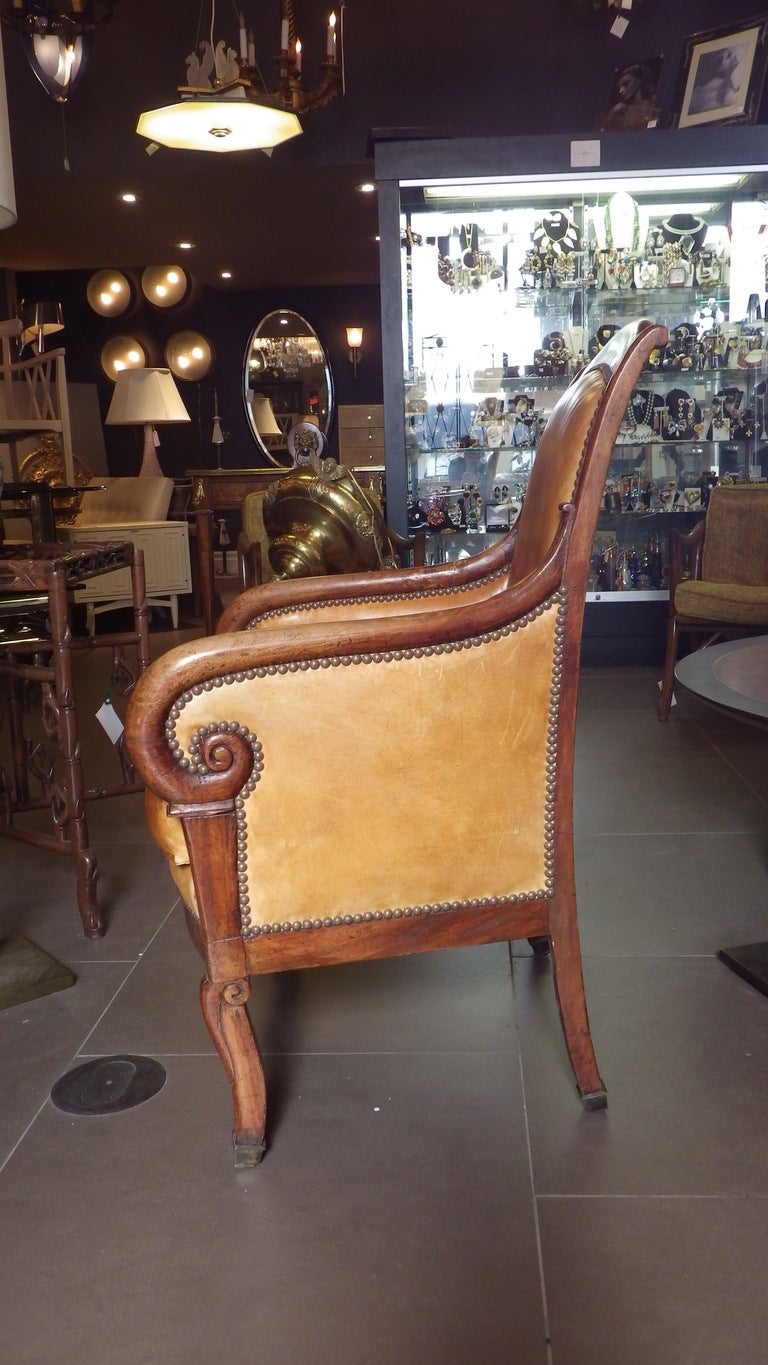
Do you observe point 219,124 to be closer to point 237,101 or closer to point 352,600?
point 237,101

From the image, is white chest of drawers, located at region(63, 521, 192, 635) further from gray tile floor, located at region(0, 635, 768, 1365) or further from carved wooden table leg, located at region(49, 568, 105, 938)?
gray tile floor, located at region(0, 635, 768, 1365)

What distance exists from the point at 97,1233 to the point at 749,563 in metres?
3.52

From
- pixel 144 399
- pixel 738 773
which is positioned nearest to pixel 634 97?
pixel 738 773

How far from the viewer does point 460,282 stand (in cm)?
467

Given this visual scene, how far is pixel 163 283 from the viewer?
32.6ft

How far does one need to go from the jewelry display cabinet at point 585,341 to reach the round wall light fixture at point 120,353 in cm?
662

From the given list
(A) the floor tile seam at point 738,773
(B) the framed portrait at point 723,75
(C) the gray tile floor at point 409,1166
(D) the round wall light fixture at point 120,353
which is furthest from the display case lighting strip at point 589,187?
(D) the round wall light fixture at point 120,353

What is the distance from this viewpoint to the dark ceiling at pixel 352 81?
543 cm

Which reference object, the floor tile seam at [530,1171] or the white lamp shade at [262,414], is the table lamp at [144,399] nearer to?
the white lamp shade at [262,414]

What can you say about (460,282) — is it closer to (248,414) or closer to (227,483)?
(227,483)

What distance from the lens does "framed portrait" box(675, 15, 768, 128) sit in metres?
4.61

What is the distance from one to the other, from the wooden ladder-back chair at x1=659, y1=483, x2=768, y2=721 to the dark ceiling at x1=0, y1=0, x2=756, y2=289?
7.61 ft

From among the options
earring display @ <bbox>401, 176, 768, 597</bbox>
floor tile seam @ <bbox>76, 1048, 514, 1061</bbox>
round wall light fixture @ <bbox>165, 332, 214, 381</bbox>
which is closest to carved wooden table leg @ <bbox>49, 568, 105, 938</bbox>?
floor tile seam @ <bbox>76, 1048, 514, 1061</bbox>

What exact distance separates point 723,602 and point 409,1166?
2648 millimetres
